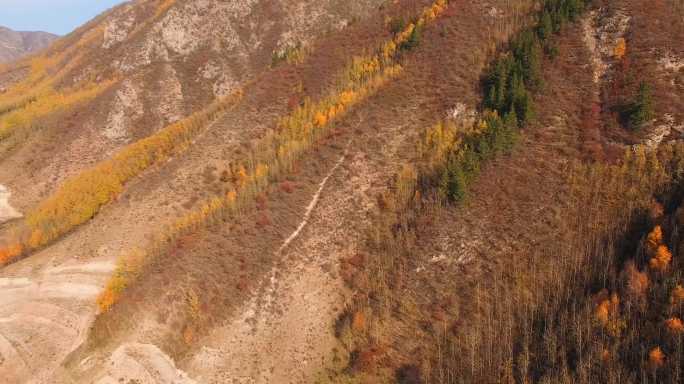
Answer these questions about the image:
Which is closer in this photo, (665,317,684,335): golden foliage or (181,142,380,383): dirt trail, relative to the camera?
(665,317,684,335): golden foliage

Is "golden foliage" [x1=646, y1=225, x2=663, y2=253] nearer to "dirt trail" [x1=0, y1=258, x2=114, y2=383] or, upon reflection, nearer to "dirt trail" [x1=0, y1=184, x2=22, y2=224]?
"dirt trail" [x1=0, y1=258, x2=114, y2=383]


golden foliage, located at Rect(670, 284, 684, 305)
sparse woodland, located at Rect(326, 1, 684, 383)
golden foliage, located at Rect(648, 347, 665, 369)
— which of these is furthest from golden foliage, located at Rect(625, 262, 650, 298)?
golden foliage, located at Rect(648, 347, 665, 369)

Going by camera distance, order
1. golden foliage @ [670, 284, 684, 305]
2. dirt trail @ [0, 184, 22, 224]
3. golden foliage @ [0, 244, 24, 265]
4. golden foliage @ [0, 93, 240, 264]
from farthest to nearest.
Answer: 1. dirt trail @ [0, 184, 22, 224]
2. golden foliage @ [0, 93, 240, 264]
3. golden foliage @ [0, 244, 24, 265]
4. golden foliage @ [670, 284, 684, 305]

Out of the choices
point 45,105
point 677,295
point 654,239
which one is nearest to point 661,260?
point 654,239

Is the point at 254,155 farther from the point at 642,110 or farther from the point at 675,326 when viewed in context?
the point at 675,326

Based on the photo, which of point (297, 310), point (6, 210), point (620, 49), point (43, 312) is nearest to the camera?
point (297, 310)

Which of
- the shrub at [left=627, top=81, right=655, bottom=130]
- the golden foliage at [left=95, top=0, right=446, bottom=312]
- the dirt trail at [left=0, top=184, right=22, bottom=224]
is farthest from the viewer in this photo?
the dirt trail at [left=0, top=184, right=22, bottom=224]

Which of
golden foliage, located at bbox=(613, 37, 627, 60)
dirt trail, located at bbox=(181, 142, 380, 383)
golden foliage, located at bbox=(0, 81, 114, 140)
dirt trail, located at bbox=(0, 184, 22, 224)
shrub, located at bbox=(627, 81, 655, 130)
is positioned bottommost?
dirt trail, located at bbox=(181, 142, 380, 383)

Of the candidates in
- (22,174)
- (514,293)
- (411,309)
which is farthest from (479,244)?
(22,174)

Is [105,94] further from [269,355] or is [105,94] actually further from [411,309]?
[411,309]
